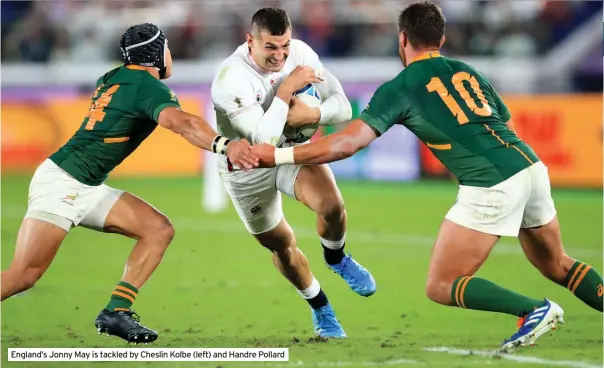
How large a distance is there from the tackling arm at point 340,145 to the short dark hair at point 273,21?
3.68 feet

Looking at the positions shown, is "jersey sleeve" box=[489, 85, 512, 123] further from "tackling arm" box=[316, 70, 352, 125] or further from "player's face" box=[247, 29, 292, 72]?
"player's face" box=[247, 29, 292, 72]

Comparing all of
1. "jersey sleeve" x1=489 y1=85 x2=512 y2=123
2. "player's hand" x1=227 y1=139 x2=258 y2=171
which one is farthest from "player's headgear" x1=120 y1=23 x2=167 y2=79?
"jersey sleeve" x1=489 y1=85 x2=512 y2=123

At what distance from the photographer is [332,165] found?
21.2 m

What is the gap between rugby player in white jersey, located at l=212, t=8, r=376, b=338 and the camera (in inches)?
301

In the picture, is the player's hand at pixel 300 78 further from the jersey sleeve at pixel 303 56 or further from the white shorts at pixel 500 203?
the white shorts at pixel 500 203

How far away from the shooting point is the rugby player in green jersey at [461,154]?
6.79 m

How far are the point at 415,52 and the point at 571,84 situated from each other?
15.5 m

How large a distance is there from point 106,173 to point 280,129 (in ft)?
4.68

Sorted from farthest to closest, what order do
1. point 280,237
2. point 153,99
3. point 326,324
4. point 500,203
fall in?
point 280,237 → point 326,324 → point 153,99 → point 500,203

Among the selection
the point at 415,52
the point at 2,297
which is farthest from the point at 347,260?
the point at 2,297

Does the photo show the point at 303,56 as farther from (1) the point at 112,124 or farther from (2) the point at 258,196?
(1) the point at 112,124

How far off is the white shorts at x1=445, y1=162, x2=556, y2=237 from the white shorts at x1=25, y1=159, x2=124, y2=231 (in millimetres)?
2679

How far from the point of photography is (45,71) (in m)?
23.7

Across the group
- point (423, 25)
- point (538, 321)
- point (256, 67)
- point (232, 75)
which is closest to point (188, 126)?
point (232, 75)
